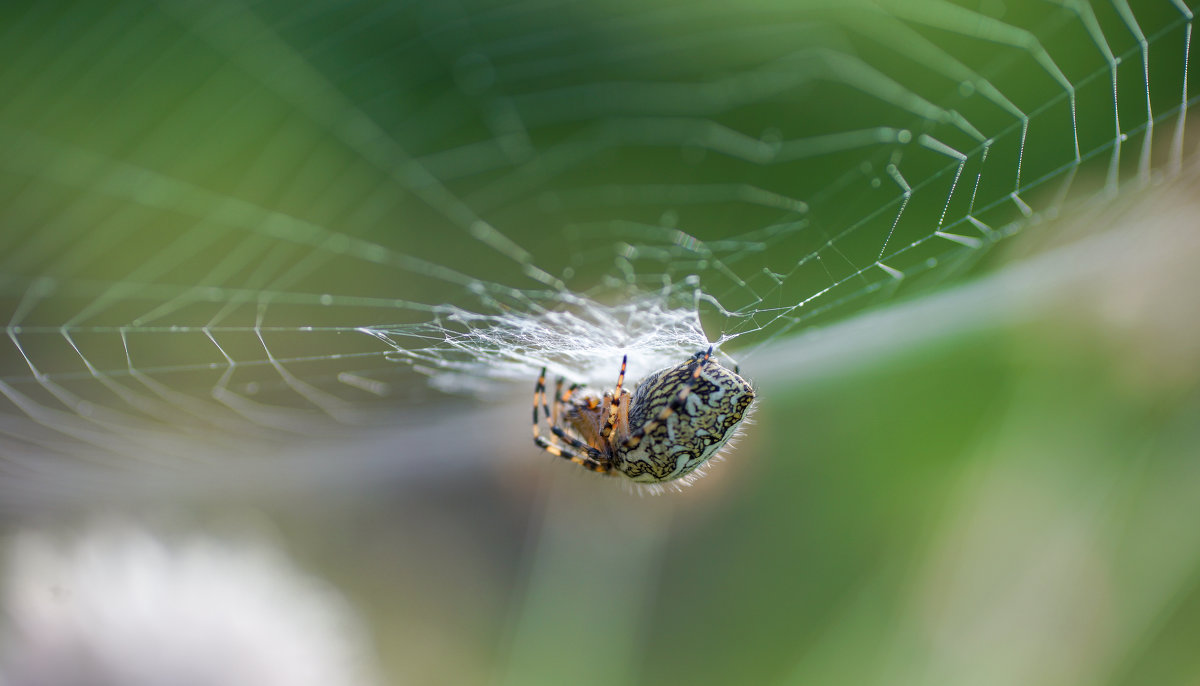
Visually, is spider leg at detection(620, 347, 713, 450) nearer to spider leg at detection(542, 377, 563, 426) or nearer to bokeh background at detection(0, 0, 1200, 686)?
bokeh background at detection(0, 0, 1200, 686)

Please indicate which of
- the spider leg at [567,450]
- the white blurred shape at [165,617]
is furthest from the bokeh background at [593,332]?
the spider leg at [567,450]

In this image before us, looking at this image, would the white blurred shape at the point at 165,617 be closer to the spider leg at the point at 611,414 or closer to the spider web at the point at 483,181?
the spider web at the point at 483,181

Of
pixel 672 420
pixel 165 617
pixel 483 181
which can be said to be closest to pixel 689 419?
pixel 672 420

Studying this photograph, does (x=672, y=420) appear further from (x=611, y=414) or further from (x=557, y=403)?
(x=557, y=403)

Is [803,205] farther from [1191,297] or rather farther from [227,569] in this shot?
[227,569]

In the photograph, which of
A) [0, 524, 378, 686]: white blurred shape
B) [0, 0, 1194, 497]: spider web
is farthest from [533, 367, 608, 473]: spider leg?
[0, 524, 378, 686]: white blurred shape

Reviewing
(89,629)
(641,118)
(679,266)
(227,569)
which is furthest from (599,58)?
(89,629)

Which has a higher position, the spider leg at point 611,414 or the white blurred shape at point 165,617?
the spider leg at point 611,414
